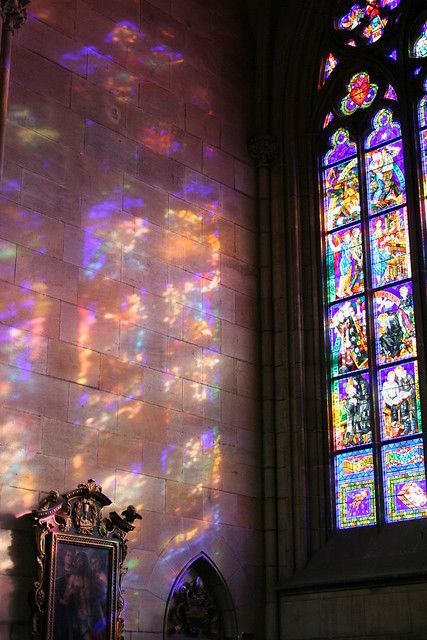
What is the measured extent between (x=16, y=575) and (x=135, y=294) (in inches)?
135

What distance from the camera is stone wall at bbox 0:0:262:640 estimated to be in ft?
32.0

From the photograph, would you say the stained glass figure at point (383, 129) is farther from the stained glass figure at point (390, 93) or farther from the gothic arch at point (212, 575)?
the gothic arch at point (212, 575)

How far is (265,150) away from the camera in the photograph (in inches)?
519

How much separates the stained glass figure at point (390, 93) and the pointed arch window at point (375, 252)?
16 mm

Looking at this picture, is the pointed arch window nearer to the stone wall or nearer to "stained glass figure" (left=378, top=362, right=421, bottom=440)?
"stained glass figure" (left=378, top=362, right=421, bottom=440)

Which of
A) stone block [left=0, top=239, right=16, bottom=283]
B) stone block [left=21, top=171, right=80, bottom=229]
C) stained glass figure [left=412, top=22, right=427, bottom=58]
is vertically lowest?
stone block [left=0, top=239, right=16, bottom=283]

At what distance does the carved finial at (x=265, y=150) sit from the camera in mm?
13172

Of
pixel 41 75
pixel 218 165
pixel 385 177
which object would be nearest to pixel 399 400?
pixel 385 177

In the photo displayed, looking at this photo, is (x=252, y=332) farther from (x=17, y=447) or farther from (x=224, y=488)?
(x=17, y=447)

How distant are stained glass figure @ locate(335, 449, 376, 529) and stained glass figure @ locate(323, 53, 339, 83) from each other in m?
5.14

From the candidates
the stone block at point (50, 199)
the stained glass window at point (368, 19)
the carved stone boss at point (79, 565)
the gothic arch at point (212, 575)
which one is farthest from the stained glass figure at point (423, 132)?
the carved stone boss at point (79, 565)

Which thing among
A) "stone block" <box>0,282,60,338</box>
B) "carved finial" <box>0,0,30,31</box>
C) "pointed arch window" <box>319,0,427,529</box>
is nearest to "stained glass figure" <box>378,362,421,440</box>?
"pointed arch window" <box>319,0,427,529</box>

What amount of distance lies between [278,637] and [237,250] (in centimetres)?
467

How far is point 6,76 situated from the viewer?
998 centimetres
